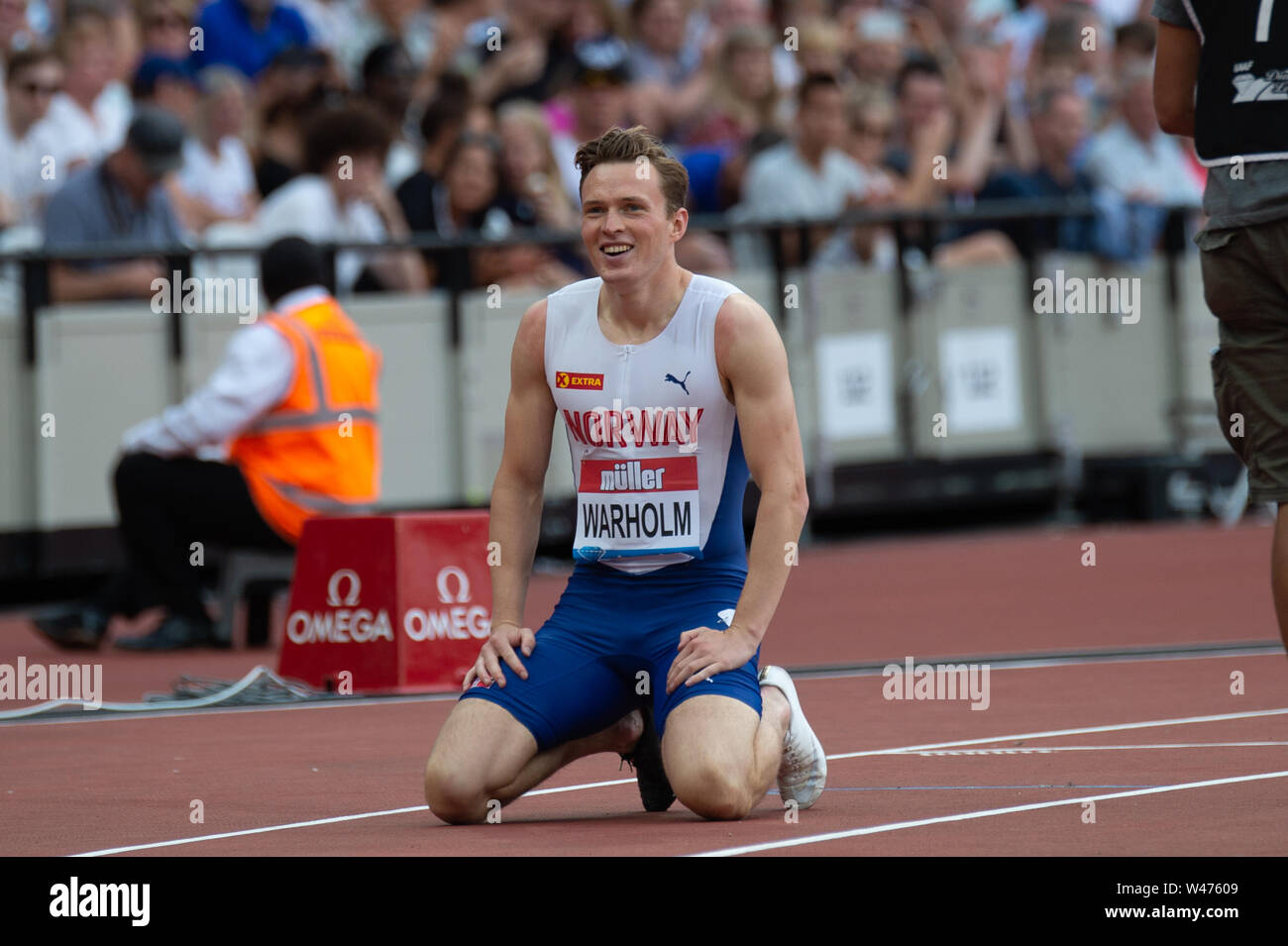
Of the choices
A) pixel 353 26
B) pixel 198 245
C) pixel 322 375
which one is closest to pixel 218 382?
pixel 322 375

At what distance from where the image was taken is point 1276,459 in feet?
20.7

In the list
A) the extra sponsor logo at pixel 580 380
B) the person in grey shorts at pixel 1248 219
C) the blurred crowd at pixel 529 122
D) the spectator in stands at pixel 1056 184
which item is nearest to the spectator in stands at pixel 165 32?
the blurred crowd at pixel 529 122

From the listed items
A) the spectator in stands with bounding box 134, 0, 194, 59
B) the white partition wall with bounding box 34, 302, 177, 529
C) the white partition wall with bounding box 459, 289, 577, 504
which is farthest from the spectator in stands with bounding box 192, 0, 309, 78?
the white partition wall with bounding box 34, 302, 177, 529

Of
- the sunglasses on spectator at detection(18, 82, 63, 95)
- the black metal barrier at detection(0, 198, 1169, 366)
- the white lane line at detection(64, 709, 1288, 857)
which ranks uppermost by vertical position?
the sunglasses on spectator at detection(18, 82, 63, 95)

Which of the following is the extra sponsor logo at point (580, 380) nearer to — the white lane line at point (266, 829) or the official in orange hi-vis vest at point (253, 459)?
the white lane line at point (266, 829)

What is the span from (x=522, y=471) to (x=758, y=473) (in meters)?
0.74

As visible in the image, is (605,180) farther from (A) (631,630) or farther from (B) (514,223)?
(B) (514,223)

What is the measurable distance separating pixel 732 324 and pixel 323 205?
26.8ft

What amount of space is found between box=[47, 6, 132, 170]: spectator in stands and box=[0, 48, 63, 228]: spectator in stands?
0.12 meters

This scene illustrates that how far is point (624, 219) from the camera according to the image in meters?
6.81

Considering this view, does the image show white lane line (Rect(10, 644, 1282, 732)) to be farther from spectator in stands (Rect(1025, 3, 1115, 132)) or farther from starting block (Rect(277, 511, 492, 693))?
spectator in stands (Rect(1025, 3, 1115, 132))

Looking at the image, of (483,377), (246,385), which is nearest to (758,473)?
(246,385)

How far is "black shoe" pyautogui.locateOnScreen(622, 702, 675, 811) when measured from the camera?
6.89 metres

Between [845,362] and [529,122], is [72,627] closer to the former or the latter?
[529,122]
